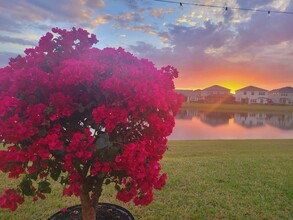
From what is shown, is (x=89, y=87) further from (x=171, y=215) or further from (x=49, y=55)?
(x=171, y=215)

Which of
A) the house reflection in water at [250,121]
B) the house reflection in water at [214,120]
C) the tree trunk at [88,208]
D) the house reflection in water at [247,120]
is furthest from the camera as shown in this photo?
the house reflection in water at [214,120]

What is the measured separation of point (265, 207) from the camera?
14.7ft

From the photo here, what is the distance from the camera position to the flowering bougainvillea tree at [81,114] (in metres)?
2.14

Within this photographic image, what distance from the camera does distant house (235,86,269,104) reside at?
86.4 m

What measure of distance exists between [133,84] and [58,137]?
27.0 inches

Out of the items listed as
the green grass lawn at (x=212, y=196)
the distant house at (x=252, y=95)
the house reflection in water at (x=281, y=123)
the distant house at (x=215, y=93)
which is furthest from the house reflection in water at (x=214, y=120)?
the distant house at (x=252, y=95)

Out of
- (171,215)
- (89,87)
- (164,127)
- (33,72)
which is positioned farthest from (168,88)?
(171,215)

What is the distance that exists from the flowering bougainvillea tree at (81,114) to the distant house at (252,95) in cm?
8945

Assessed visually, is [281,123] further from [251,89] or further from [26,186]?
[251,89]

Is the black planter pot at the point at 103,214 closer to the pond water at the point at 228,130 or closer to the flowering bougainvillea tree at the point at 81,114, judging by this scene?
the flowering bougainvillea tree at the point at 81,114

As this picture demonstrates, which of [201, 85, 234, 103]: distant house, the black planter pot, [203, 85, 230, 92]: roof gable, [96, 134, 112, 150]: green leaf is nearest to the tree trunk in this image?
the black planter pot

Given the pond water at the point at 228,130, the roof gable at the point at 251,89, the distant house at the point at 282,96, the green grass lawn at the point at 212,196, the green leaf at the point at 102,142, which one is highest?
the roof gable at the point at 251,89

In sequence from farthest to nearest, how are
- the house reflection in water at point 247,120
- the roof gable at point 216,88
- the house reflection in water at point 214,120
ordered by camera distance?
the roof gable at point 216,88 → the house reflection in water at point 214,120 → the house reflection in water at point 247,120

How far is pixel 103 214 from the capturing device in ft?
10.6
